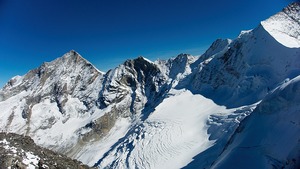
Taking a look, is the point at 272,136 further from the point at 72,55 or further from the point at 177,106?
the point at 72,55


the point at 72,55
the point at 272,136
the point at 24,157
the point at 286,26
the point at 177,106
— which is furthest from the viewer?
the point at 72,55

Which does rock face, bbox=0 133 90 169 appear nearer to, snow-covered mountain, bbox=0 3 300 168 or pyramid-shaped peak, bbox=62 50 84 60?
snow-covered mountain, bbox=0 3 300 168

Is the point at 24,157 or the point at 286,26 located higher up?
the point at 286,26

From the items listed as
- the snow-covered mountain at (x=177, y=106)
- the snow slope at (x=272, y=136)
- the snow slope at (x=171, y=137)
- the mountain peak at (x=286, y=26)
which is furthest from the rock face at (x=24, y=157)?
the mountain peak at (x=286, y=26)

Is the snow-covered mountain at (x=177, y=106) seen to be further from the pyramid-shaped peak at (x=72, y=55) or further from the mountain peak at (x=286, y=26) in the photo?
the pyramid-shaped peak at (x=72, y=55)

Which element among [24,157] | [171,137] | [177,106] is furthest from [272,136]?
[177,106]

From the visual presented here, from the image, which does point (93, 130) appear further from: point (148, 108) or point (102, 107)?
point (148, 108)

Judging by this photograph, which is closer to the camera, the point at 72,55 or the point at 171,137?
the point at 171,137
